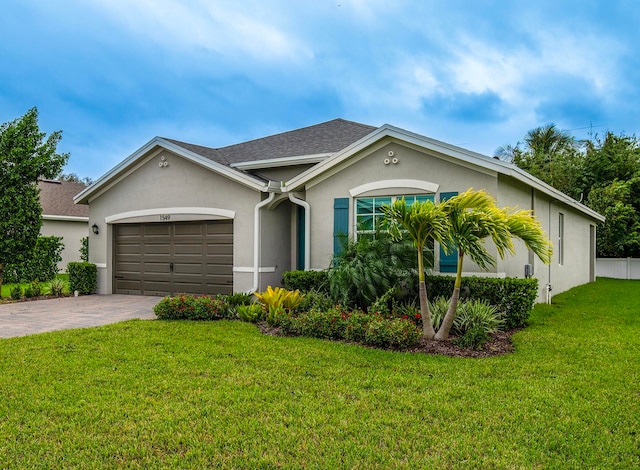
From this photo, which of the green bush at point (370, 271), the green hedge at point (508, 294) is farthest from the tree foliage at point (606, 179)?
the green bush at point (370, 271)

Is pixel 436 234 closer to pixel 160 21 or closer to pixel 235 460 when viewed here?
pixel 235 460

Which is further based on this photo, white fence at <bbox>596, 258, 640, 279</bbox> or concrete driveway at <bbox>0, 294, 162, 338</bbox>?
white fence at <bbox>596, 258, 640, 279</bbox>

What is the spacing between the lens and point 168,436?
3.80 meters

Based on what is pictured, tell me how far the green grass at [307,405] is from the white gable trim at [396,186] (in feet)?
12.2

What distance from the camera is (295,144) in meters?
13.7

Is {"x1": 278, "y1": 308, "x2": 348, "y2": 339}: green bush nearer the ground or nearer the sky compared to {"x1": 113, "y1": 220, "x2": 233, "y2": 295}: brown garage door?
nearer the ground

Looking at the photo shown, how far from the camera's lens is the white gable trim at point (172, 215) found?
38.5 ft

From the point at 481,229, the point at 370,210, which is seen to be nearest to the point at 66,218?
the point at 370,210

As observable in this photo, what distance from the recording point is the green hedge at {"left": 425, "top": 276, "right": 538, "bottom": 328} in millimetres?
8250

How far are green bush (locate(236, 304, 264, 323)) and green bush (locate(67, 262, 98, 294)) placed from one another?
6.78 metres

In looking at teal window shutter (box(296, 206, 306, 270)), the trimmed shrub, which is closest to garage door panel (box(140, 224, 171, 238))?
teal window shutter (box(296, 206, 306, 270))

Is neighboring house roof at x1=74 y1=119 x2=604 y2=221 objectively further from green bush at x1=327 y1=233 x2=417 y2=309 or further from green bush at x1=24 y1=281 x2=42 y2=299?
green bush at x1=24 y1=281 x2=42 y2=299

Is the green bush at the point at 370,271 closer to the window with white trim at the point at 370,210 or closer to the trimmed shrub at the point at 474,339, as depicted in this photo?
the window with white trim at the point at 370,210

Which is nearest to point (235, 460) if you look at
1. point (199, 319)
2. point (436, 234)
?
point (436, 234)
